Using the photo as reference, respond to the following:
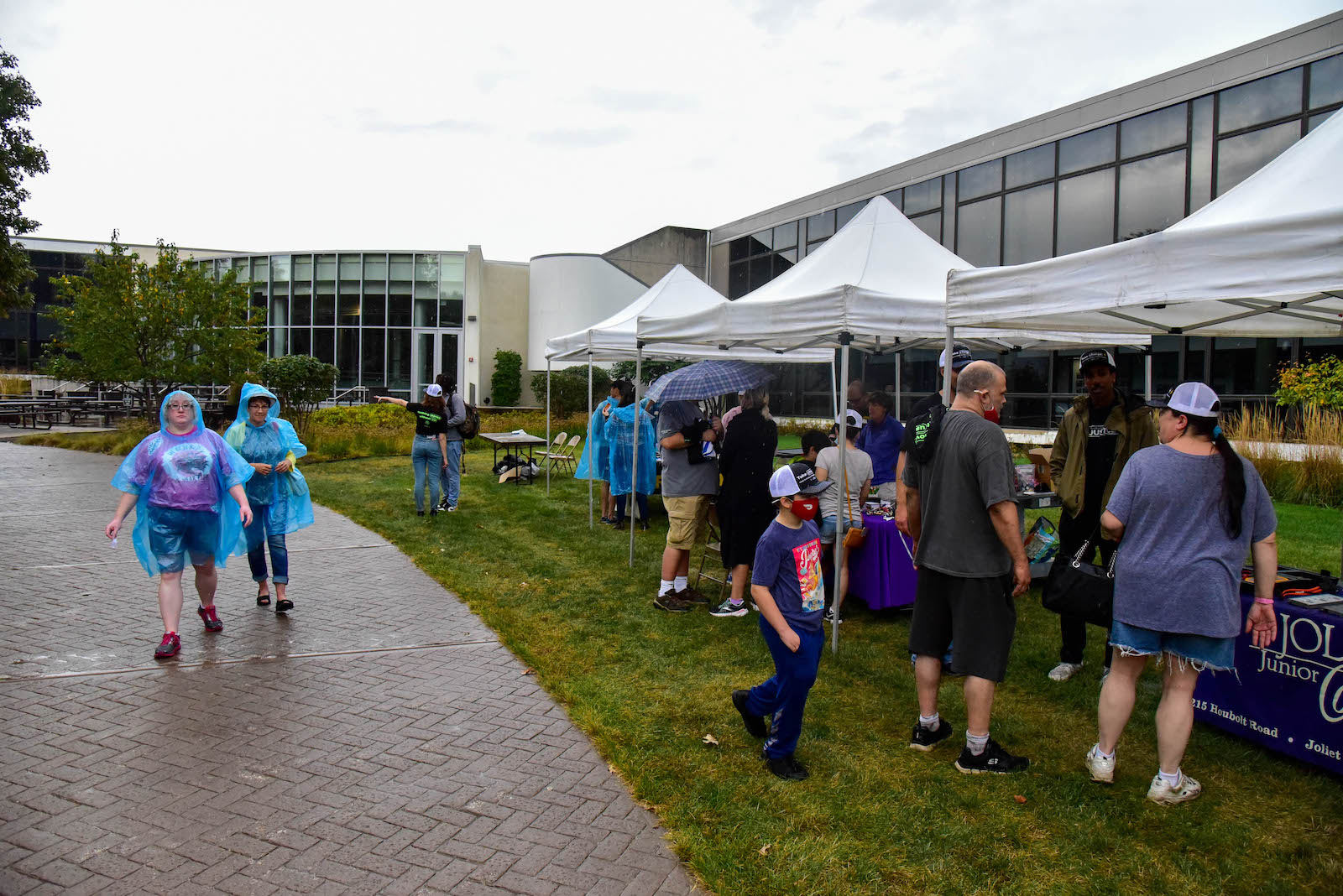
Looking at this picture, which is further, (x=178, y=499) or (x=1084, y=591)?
(x=178, y=499)

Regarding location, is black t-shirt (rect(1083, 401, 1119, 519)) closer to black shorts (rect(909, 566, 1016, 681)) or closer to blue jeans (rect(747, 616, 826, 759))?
black shorts (rect(909, 566, 1016, 681))

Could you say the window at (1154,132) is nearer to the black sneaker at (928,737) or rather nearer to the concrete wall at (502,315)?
the black sneaker at (928,737)

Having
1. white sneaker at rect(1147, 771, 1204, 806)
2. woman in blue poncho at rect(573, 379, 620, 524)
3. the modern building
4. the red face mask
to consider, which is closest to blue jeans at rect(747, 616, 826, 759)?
the red face mask

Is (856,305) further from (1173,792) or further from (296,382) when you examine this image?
(296,382)

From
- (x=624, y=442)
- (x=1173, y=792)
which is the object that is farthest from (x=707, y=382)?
(x=1173, y=792)

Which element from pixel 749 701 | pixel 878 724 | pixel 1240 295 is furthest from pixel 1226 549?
pixel 749 701

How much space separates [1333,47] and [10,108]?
92.5 feet

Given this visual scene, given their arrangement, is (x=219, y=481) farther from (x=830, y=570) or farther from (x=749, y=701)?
(x=830, y=570)

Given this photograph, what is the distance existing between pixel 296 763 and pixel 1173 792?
4031 mm

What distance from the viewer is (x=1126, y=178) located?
1673 cm

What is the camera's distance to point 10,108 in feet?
68.0

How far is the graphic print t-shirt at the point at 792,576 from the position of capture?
3.74 m

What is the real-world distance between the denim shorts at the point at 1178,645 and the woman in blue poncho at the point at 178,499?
5.19m

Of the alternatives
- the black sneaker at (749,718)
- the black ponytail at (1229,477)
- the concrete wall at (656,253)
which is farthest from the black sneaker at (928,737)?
the concrete wall at (656,253)
